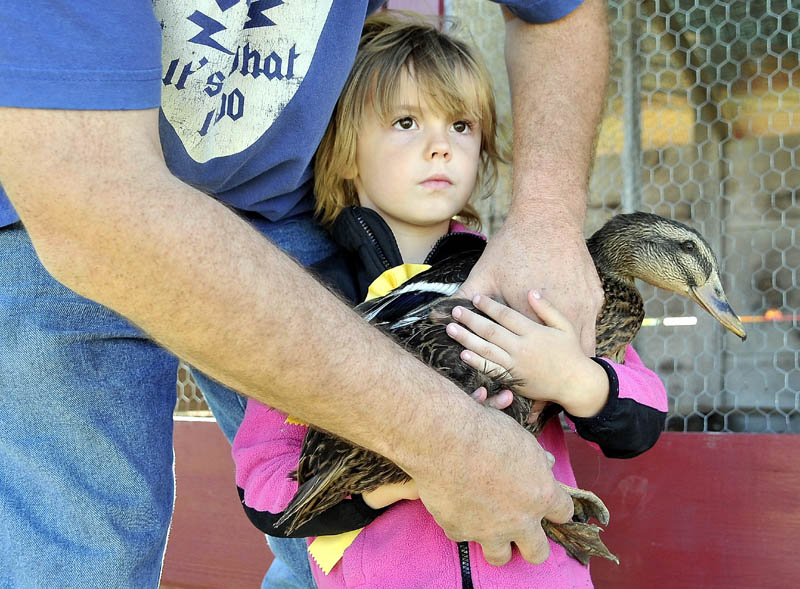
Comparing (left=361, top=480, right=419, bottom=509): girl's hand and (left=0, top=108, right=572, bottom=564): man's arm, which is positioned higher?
(left=0, top=108, right=572, bottom=564): man's arm

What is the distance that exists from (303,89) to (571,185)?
560 millimetres

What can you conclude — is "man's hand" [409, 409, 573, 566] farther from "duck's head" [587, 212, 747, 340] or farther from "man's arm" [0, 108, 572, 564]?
"duck's head" [587, 212, 747, 340]

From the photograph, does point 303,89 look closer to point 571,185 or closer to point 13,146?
point 571,185

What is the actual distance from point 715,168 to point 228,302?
87.0 inches

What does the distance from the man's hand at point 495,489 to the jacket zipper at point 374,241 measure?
0.51 metres

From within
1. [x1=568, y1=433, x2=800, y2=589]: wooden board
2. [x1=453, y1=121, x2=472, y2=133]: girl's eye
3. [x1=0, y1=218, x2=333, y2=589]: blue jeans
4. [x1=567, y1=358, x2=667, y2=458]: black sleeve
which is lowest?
[x1=568, y1=433, x2=800, y2=589]: wooden board

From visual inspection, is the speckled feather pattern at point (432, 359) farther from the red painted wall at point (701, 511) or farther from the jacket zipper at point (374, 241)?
the red painted wall at point (701, 511)

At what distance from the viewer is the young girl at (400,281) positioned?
137 cm

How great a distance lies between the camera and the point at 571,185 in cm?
162

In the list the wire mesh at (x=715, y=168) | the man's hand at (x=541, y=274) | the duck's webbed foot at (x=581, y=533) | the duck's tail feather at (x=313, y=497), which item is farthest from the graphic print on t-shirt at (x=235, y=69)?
the wire mesh at (x=715, y=168)

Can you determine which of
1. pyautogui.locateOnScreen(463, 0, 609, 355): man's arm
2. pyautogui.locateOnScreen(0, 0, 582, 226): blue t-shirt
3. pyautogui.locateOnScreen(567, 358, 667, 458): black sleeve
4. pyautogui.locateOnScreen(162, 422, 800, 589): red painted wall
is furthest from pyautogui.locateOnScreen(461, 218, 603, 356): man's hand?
pyautogui.locateOnScreen(162, 422, 800, 589): red painted wall

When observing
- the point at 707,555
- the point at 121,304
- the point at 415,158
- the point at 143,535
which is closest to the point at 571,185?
the point at 415,158

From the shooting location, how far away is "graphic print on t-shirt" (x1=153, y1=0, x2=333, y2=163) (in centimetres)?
153

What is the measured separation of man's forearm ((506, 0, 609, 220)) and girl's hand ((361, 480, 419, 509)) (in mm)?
555
